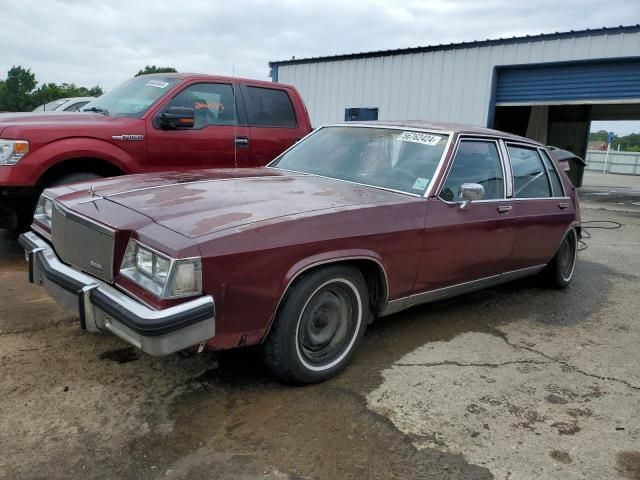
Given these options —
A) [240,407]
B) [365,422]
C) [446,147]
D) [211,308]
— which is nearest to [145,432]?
[240,407]

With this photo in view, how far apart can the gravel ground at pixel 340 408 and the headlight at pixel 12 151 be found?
52.1 inches

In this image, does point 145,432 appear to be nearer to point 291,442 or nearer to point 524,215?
point 291,442

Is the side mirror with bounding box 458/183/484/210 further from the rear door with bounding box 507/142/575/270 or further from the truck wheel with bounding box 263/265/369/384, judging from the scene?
the truck wheel with bounding box 263/265/369/384

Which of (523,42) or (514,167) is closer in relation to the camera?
(514,167)

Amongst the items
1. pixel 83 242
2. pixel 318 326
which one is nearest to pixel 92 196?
pixel 83 242

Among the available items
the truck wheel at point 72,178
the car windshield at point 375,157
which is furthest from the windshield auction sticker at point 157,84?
the car windshield at point 375,157

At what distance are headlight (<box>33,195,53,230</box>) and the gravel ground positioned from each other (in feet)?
2.38

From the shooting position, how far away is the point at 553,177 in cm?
518

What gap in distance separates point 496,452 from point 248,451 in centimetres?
119

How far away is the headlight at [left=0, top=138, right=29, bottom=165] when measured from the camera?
482 centimetres

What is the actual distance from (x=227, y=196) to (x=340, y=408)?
1393 millimetres

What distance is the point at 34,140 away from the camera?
192 inches

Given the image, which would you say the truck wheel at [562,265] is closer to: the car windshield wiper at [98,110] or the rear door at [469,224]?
the rear door at [469,224]

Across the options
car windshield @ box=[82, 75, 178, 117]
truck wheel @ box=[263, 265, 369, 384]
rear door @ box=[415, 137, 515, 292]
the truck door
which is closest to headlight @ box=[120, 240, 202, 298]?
truck wheel @ box=[263, 265, 369, 384]
